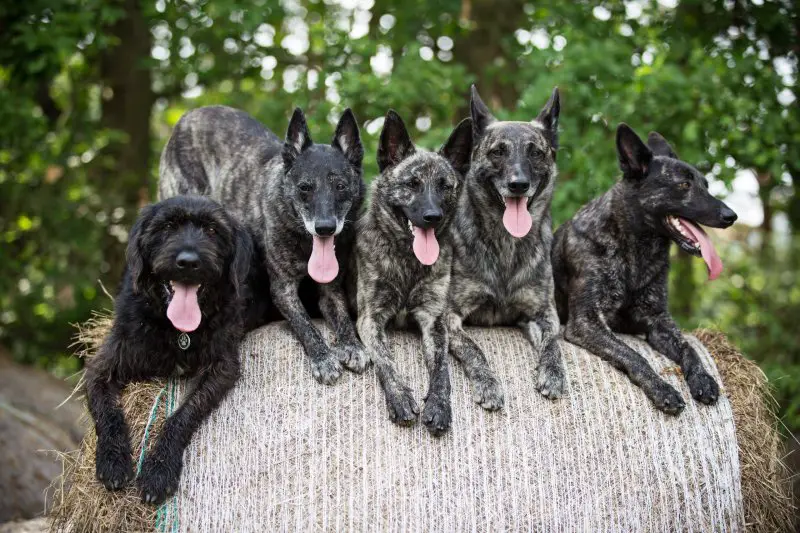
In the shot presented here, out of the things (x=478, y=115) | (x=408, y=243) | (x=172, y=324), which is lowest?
(x=172, y=324)

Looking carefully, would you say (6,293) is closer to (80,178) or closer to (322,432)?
Result: (80,178)

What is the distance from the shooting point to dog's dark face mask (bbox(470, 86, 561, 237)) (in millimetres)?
4660

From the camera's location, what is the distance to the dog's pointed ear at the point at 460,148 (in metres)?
4.77

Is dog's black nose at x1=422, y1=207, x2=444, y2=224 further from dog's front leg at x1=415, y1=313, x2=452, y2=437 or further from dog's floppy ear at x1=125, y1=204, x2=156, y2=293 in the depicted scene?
dog's floppy ear at x1=125, y1=204, x2=156, y2=293

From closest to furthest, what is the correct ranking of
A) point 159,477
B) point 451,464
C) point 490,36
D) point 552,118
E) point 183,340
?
point 159,477 < point 451,464 < point 183,340 < point 552,118 < point 490,36

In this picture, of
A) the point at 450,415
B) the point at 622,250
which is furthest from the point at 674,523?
the point at 622,250

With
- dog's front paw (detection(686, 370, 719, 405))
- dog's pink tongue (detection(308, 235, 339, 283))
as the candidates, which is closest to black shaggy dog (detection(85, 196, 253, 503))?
dog's pink tongue (detection(308, 235, 339, 283))

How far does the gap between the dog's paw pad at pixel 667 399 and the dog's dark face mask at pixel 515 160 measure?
1165 mm

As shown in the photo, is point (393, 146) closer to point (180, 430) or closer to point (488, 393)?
point (488, 393)

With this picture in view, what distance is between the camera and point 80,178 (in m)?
8.62

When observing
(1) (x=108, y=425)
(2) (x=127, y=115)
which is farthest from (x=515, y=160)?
(2) (x=127, y=115)

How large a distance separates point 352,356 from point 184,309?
3.20 feet

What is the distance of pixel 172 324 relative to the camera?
13.5 ft

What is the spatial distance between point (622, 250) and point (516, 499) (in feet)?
Result: 6.14
